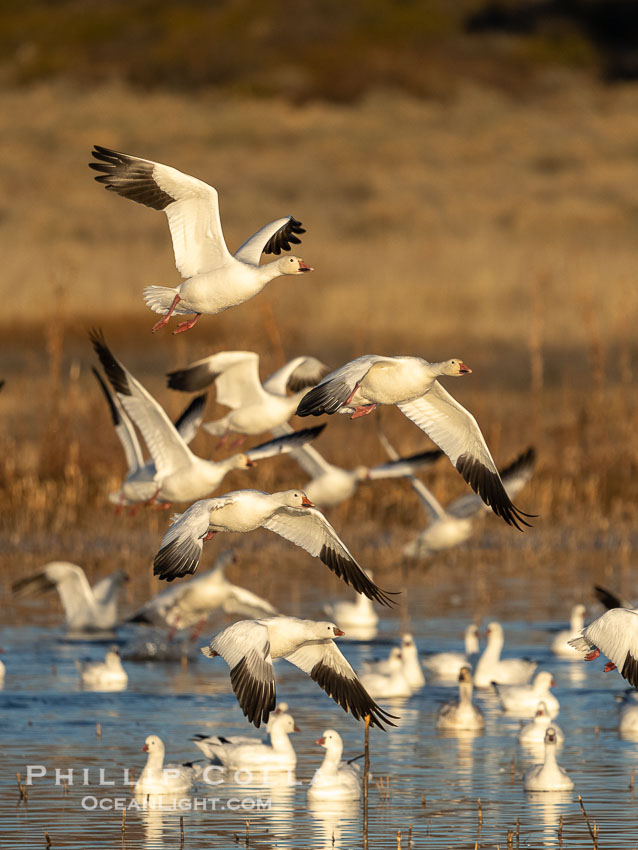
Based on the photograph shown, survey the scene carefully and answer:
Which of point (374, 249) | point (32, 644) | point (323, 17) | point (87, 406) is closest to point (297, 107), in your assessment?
point (323, 17)

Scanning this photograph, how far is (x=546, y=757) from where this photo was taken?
1067 centimetres

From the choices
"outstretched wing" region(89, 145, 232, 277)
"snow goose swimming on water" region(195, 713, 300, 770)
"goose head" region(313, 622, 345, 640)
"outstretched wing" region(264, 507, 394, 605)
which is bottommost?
"snow goose swimming on water" region(195, 713, 300, 770)

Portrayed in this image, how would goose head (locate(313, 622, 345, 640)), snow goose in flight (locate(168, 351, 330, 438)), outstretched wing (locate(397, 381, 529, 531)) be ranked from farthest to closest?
snow goose in flight (locate(168, 351, 330, 438)) → outstretched wing (locate(397, 381, 529, 531)) → goose head (locate(313, 622, 345, 640))

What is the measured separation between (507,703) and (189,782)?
10.6 feet

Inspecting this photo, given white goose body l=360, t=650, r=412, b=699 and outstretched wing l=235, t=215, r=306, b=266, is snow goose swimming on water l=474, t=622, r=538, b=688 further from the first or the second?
outstretched wing l=235, t=215, r=306, b=266

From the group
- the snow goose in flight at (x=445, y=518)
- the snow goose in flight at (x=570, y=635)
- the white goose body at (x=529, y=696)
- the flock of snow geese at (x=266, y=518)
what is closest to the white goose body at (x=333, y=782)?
the flock of snow geese at (x=266, y=518)

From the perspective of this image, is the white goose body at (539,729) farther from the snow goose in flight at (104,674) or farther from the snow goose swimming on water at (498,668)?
the snow goose in flight at (104,674)

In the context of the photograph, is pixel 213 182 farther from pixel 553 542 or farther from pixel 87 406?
pixel 553 542

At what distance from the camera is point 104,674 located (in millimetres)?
13477

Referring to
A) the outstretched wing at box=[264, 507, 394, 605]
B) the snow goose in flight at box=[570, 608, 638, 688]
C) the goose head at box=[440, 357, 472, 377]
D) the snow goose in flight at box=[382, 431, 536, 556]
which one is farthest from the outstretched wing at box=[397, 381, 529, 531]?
the snow goose in flight at box=[382, 431, 536, 556]

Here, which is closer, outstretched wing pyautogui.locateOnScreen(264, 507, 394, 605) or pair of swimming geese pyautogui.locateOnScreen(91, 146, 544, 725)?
pair of swimming geese pyautogui.locateOnScreen(91, 146, 544, 725)

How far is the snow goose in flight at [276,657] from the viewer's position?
9.47 metres

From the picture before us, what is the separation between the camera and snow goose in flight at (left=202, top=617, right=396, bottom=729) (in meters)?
9.47

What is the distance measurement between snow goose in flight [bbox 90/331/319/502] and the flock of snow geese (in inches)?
0.4
